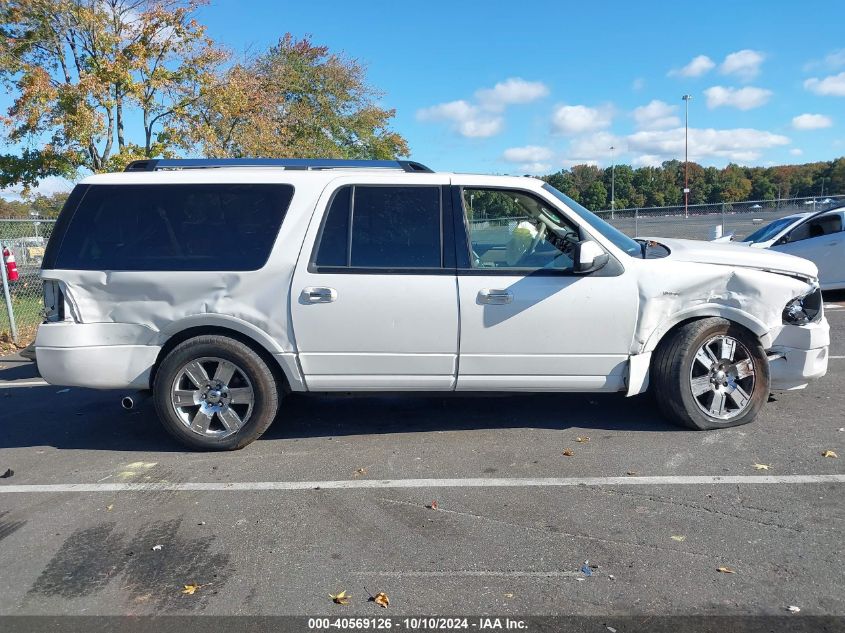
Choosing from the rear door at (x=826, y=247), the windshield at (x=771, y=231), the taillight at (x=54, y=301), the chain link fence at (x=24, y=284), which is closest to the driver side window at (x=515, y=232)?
the taillight at (x=54, y=301)

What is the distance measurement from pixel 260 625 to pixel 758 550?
7.85ft

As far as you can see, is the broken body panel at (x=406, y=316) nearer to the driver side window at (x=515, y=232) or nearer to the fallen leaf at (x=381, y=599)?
the driver side window at (x=515, y=232)

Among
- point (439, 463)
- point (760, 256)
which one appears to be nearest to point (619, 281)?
point (760, 256)

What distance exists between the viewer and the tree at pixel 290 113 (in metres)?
16.2

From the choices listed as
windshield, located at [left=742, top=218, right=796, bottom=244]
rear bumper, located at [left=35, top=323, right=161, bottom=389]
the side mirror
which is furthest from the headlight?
windshield, located at [left=742, top=218, right=796, bottom=244]

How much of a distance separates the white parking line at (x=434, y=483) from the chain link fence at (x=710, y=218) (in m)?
23.3

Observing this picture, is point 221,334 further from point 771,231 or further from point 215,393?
point 771,231

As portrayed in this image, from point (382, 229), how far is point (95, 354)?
7.40 feet

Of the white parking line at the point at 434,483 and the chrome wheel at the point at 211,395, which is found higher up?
the chrome wheel at the point at 211,395

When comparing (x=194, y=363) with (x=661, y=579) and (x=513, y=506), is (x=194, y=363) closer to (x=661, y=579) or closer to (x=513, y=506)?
(x=513, y=506)

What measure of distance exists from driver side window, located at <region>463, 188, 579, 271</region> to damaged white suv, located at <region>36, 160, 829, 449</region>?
0.6 inches

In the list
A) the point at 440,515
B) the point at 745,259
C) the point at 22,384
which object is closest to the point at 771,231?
the point at 745,259

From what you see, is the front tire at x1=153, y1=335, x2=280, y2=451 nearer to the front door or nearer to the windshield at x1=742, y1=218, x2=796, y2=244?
the front door

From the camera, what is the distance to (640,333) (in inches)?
182
